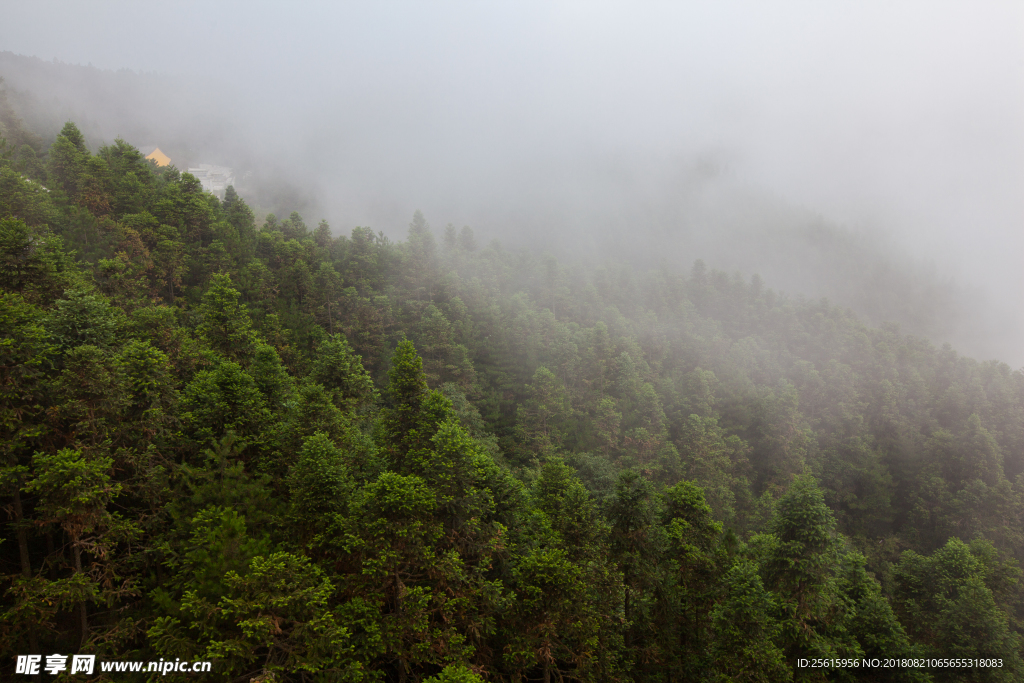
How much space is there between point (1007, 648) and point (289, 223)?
101 metres

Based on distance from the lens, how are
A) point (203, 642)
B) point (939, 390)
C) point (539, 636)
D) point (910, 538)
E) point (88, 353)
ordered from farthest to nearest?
point (939, 390), point (910, 538), point (539, 636), point (88, 353), point (203, 642)

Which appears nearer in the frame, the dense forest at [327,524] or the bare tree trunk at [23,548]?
the dense forest at [327,524]

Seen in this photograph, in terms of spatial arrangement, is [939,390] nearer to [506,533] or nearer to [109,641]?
[506,533]

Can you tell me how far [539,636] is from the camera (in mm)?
23266

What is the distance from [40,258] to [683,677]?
44.5m

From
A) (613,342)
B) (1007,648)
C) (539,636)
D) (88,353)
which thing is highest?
(613,342)

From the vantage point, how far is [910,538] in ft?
249

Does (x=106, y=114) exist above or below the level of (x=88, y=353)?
above

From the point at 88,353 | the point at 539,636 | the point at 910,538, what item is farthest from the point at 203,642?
the point at 910,538

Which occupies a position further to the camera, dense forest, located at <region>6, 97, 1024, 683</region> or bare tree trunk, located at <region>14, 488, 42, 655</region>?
bare tree trunk, located at <region>14, 488, 42, 655</region>

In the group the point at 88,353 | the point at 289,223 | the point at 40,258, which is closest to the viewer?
the point at 88,353

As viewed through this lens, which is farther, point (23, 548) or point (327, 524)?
point (327, 524)

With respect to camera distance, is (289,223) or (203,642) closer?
(203,642)

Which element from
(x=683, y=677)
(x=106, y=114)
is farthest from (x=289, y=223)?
(x=106, y=114)
